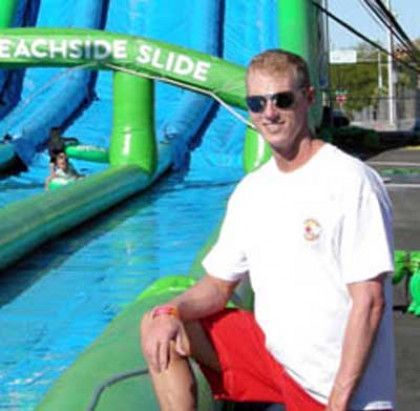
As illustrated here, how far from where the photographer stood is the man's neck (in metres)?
2.33

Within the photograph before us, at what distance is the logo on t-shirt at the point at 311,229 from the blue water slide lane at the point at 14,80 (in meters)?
9.84

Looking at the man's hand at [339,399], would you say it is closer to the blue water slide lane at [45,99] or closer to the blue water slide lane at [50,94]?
the blue water slide lane at [45,99]

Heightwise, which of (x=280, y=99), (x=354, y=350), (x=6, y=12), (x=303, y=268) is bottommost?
(x=354, y=350)

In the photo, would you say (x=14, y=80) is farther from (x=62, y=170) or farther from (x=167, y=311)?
(x=167, y=311)

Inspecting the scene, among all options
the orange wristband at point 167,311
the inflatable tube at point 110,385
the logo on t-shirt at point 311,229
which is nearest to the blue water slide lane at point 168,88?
the inflatable tube at point 110,385

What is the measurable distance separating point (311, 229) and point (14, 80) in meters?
10.5

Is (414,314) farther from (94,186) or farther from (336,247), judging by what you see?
(336,247)

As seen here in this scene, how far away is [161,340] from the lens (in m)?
2.41

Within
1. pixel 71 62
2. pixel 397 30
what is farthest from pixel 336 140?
pixel 71 62

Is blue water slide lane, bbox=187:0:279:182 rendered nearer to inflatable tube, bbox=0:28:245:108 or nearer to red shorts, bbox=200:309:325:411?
inflatable tube, bbox=0:28:245:108

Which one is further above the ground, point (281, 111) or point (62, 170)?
point (281, 111)

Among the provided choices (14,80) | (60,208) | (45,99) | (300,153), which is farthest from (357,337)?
(14,80)

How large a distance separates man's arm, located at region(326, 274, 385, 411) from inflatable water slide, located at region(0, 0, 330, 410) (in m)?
0.49

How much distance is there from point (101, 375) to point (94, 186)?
499 centimetres
